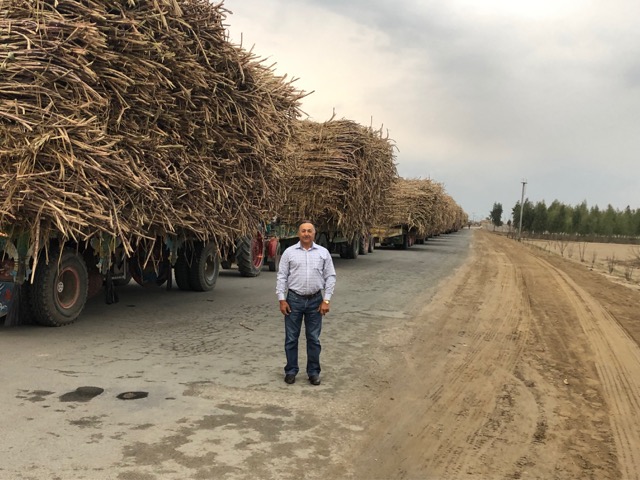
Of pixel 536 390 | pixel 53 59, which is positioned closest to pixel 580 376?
pixel 536 390

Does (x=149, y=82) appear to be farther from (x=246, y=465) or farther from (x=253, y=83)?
(x=246, y=465)

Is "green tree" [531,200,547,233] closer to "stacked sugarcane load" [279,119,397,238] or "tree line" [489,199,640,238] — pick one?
"tree line" [489,199,640,238]

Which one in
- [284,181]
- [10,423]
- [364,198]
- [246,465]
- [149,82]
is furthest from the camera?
[364,198]

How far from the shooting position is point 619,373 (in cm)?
609

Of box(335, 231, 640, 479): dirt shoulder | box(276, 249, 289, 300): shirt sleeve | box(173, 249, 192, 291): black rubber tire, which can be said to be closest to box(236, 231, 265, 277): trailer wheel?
box(173, 249, 192, 291): black rubber tire

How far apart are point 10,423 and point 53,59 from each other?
4083mm

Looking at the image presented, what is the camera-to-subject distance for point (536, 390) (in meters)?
5.32

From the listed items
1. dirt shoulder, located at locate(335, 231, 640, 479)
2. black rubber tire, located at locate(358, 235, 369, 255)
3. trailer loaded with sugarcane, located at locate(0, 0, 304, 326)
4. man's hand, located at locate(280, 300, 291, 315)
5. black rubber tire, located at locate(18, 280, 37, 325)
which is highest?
trailer loaded with sugarcane, located at locate(0, 0, 304, 326)

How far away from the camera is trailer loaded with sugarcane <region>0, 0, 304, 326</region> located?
5.93 meters

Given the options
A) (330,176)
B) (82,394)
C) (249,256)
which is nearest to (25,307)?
(82,394)

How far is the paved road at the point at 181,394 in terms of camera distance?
3438 millimetres

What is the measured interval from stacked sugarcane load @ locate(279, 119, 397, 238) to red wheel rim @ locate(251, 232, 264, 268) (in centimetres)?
177

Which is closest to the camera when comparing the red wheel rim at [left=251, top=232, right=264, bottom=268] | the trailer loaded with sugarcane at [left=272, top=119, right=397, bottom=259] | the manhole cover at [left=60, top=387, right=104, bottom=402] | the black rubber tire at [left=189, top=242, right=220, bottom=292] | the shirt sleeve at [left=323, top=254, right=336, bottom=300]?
the manhole cover at [left=60, top=387, right=104, bottom=402]

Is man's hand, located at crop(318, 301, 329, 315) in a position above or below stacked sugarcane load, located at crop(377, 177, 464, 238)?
below
